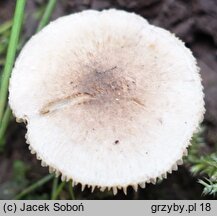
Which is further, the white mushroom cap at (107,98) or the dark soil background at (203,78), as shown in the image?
the dark soil background at (203,78)

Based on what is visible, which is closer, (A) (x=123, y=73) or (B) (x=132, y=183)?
(B) (x=132, y=183)

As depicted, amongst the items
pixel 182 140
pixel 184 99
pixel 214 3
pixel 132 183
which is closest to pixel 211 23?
pixel 214 3

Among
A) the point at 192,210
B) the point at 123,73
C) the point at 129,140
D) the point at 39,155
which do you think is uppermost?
the point at 123,73

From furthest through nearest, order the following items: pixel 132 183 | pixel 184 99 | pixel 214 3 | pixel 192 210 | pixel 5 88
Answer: pixel 214 3 → pixel 5 88 → pixel 192 210 → pixel 184 99 → pixel 132 183

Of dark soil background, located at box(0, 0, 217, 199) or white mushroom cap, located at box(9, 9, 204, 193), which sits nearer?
white mushroom cap, located at box(9, 9, 204, 193)

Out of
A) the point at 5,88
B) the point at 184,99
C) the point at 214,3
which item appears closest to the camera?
the point at 184,99

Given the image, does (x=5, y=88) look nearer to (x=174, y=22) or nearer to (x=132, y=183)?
(x=132, y=183)
